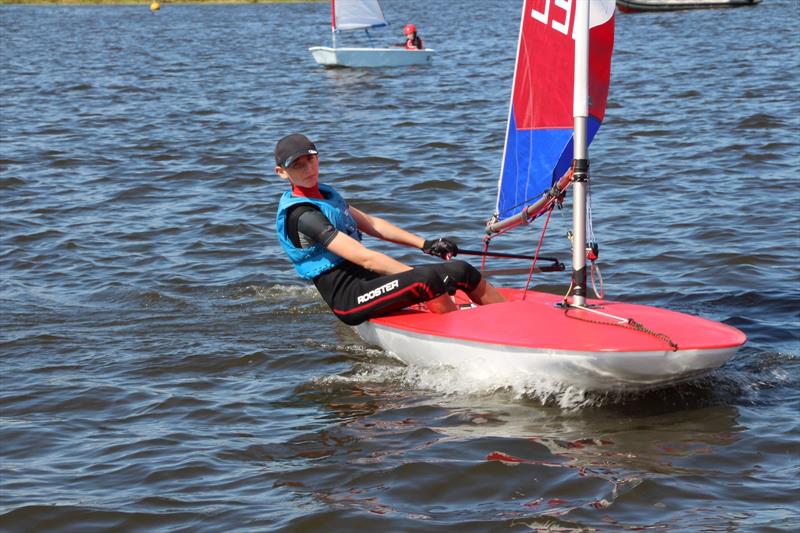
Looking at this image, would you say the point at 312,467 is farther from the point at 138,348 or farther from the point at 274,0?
the point at 274,0

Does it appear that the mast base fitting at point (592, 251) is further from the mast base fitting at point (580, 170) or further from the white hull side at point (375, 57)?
the white hull side at point (375, 57)

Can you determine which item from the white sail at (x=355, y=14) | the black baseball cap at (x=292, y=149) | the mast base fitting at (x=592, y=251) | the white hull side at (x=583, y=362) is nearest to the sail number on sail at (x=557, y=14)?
the mast base fitting at (x=592, y=251)

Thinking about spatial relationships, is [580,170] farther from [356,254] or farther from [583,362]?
[356,254]

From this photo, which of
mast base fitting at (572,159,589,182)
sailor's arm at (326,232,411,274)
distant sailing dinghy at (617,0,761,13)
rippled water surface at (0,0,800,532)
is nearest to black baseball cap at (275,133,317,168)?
sailor's arm at (326,232,411,274)

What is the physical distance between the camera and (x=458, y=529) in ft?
16.1

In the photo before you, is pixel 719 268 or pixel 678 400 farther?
pixel 719 268

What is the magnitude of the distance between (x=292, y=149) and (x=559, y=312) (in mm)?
1835

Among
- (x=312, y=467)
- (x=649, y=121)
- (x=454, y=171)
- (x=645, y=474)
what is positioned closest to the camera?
(x=645, y=474)

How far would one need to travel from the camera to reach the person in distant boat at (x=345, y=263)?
672 centimetres

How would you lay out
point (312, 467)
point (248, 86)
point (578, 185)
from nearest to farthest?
point (312, 467)
point (578, 185)
point (248, 86)

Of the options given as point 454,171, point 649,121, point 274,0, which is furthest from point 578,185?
point 274,0

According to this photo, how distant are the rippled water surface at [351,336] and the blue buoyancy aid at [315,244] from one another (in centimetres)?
72

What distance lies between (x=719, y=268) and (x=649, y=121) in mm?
7694

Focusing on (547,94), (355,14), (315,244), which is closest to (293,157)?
(315,244)
